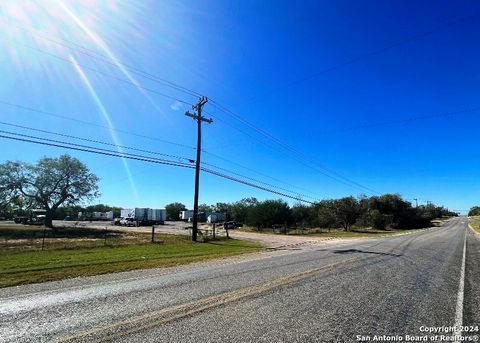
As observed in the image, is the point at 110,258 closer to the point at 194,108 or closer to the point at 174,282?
the point at 174,282

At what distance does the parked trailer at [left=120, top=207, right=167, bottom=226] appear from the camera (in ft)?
239

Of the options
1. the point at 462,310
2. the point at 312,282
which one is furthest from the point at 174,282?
the point at 462,310

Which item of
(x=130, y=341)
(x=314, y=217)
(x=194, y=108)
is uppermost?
(x=194, y=108)

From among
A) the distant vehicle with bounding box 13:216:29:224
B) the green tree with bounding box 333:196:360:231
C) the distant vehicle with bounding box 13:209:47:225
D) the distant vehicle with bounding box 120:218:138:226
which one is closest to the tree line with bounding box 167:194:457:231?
the green tree with bounding box 333:196:360:231

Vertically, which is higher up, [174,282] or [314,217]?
[314,217]

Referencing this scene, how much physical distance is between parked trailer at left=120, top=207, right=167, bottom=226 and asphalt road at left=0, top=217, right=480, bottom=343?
63271 mm

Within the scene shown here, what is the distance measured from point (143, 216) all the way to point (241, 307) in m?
70.4

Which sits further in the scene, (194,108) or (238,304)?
(194,108)

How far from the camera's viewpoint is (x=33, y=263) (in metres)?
15.1

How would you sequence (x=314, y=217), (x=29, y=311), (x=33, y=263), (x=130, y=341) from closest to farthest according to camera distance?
(x=130, y=341) → (x=29, y=311) → (x=33, y=263) → (x=314, y=217)

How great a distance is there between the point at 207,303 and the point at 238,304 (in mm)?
644

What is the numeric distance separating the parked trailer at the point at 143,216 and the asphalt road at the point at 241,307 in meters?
63.3

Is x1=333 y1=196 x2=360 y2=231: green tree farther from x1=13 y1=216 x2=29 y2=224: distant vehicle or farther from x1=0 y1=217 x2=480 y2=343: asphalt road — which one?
x1=13 y1=216 x2=29 y2=224: distant vehicle

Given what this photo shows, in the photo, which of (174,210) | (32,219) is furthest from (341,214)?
(174,210)
